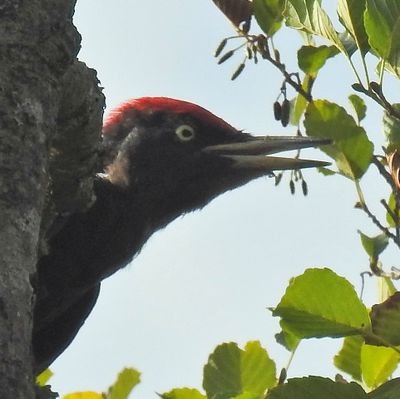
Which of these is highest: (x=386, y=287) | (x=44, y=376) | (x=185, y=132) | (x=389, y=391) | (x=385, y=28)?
(x=185, y=132)

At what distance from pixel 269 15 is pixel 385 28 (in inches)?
26.9

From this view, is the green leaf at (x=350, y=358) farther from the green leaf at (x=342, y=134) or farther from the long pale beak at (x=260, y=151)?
the long pale beak at (x=260, y=151)

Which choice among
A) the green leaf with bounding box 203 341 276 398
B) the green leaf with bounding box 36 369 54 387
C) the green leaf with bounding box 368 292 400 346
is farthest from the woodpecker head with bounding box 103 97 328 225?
the green leaf with bounding box 368 292 400 346

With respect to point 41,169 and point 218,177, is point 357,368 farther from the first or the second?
point 218,177

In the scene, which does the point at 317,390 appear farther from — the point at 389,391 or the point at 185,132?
the point at 185,132

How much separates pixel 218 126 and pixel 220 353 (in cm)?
204

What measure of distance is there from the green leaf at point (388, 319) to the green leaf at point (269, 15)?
4.43 feet

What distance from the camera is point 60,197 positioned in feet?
11.9

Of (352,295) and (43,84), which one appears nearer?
(43,84)

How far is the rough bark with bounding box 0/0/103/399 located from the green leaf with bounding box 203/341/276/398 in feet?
2.80

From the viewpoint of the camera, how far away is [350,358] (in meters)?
3.52

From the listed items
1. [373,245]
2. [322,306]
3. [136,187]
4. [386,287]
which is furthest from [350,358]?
[136,187]

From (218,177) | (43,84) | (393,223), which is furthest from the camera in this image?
(218,177)

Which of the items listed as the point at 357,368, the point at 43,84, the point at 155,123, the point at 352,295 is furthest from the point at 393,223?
the point at 155,123
